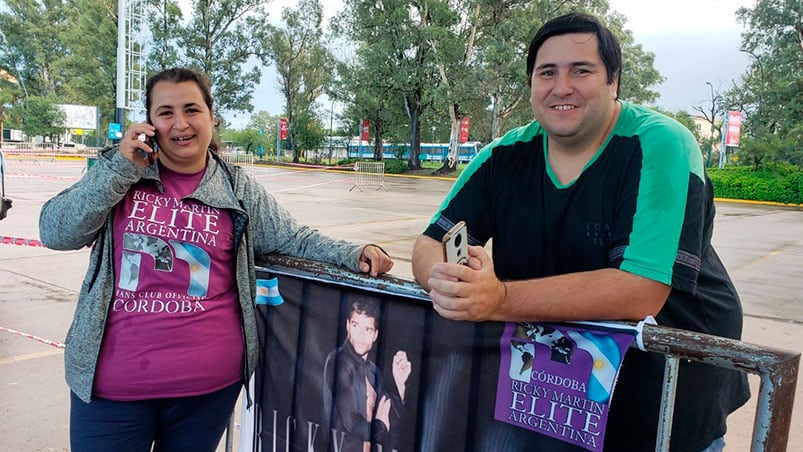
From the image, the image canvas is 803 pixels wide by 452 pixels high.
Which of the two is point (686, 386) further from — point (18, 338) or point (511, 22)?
point (511, 22)

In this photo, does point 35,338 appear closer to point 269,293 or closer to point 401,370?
point 269,293

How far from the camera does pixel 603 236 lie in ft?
5.13

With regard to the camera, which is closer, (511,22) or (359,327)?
(359,327)

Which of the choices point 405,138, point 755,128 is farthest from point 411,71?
point 755,128

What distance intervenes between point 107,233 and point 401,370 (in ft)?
3.33

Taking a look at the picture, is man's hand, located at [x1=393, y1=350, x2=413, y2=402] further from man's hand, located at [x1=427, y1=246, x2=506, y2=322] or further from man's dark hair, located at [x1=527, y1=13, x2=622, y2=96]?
man's dark hair, located at [x1=527, y1=13, x2=622, y2=96]

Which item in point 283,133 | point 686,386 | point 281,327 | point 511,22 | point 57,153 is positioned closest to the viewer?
point 686,386

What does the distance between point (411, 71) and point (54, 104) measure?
111ft

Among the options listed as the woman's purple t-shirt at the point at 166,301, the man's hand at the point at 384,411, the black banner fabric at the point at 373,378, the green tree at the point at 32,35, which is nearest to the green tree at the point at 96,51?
the green tree at the point at 32,35

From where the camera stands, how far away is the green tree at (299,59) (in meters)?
43.7

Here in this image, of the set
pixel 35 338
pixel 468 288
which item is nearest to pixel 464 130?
pixel 35 338

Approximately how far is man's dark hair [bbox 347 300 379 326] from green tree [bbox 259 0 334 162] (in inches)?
1692

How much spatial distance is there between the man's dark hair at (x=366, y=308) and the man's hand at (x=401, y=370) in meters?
0.13

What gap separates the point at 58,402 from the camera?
3.59 meters
